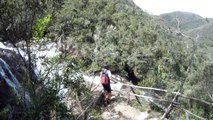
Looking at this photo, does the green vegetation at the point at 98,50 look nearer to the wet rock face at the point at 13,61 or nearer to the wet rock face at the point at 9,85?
the wet rock face at the point at 9,85

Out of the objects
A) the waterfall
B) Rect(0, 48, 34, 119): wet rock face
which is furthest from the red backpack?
the waterfall

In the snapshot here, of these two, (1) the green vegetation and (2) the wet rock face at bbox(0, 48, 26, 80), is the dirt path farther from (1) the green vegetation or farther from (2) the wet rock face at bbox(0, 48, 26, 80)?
(2) the wet rock face at bbox(0, 48, 26, 80)

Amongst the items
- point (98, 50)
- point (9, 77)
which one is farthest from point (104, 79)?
point (98, 50)

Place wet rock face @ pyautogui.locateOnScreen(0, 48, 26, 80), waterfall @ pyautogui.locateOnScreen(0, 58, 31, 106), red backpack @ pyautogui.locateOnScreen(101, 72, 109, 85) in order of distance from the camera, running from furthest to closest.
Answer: wet rock face @ pyautogui.locateOnScreen(0, 48, 26, 80), red backpack @ pyautogui.locateOnScreen(101, 72, 109, 85), waterfall @ pyautogui.locateOnScreen(0, 58, 31, 106)

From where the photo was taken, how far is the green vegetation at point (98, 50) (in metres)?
9.40

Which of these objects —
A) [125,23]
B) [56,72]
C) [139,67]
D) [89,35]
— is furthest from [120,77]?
[56,72]

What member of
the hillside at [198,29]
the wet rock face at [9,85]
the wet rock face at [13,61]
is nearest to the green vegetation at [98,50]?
the wet rock face at [9,85]

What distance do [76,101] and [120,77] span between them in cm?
825

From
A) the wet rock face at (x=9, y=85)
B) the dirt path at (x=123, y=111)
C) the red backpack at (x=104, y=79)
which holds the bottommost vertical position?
the dirt path at (x=123, y=111)

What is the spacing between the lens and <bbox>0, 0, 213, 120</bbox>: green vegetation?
30.8 feet

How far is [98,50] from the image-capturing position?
19562mm

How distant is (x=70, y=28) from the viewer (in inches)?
941

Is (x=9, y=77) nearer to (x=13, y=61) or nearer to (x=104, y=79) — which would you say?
(x=13, y=61)

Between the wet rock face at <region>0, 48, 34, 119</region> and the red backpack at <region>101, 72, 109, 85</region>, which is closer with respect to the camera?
the wet rock face at <region>0, 48, 34, 119</region>
